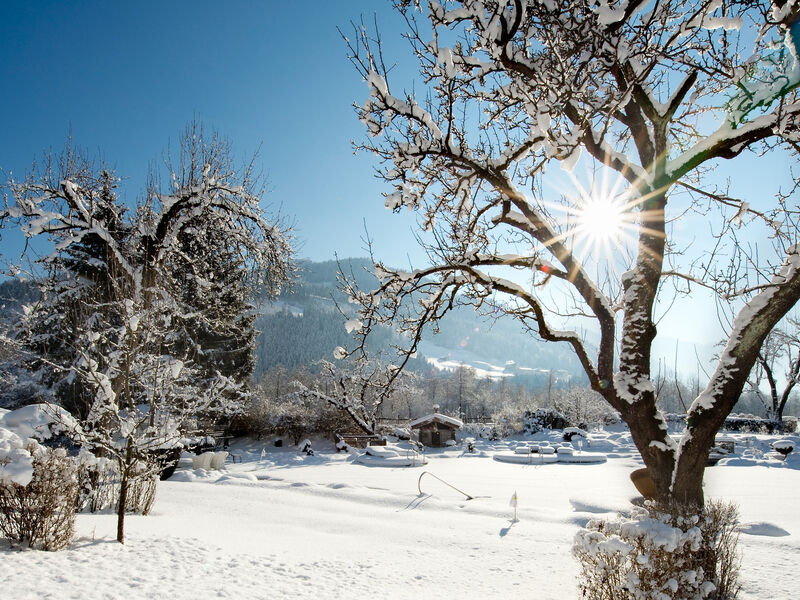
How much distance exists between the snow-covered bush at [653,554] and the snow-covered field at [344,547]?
3.79 feet

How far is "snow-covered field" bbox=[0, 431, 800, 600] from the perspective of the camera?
4.70m

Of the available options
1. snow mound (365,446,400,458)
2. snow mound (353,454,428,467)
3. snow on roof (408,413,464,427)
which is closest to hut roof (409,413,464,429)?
snow on roof (408,413,464,427)

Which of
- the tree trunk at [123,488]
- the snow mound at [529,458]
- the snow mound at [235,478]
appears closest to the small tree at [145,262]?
the tree trunk at [123,488]

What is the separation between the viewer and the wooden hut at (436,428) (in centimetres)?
3647

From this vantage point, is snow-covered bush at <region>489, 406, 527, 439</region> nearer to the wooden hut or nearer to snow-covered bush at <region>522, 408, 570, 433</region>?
snow-covered bush at <region>522, 408, 570, 433</region>

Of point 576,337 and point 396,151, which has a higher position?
point 396,151

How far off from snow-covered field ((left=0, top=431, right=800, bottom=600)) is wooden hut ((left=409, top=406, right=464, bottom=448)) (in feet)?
71.7

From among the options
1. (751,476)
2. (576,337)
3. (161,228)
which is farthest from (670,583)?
(751,476)

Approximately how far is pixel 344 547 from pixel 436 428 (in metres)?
30.9

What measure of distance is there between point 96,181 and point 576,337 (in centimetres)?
1094

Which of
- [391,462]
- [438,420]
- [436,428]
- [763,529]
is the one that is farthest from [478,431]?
[763,529]

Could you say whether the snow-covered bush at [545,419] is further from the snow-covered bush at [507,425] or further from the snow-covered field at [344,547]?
the snow-covered field at [344,547]

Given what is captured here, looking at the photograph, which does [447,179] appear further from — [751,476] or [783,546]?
[751,476]

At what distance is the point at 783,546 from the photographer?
6762 millimetres
